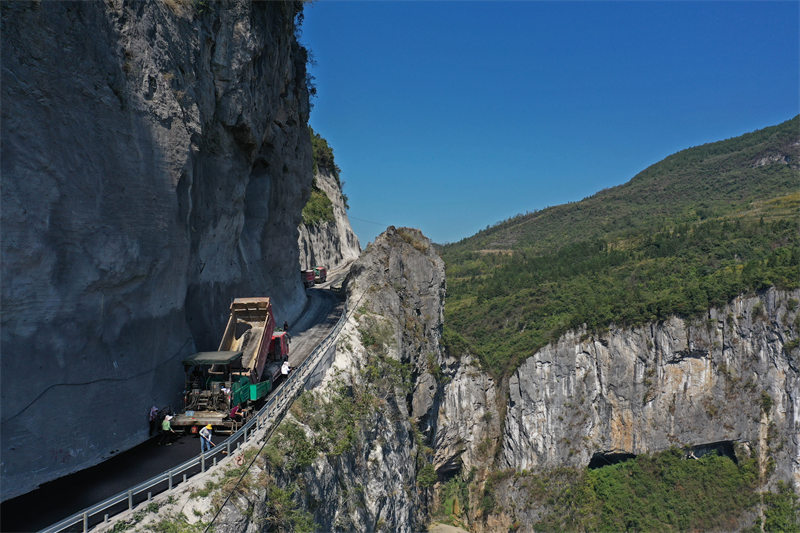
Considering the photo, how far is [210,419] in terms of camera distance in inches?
614

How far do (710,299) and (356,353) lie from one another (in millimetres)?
49986

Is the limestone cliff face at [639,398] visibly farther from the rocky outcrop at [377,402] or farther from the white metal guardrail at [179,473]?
the white metal guardrail at [179,473]

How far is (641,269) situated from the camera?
75812 millimetres

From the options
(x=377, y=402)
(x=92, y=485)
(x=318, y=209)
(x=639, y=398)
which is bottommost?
(x=639, y=398)

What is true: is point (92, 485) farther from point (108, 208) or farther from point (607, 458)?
point (607, 458)

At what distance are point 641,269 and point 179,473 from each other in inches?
3039

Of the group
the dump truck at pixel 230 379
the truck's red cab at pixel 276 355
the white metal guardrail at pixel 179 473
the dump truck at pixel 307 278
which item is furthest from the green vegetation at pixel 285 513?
the dump truck at pixel 307 278

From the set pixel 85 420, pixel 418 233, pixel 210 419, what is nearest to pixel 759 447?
pixel 418 233

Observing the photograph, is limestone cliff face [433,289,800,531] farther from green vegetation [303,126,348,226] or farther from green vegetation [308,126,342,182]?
green vegetation [308,126,342,182]

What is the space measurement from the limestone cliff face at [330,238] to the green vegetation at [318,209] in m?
0.57

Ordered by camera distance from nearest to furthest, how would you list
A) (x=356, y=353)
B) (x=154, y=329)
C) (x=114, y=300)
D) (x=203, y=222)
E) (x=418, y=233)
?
(x=114, y=300)
(x=154, y=329)
(x=203, y=222)
(x=356, y=353)
(x=418, y=233)

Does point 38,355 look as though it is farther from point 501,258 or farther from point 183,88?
point 501,258

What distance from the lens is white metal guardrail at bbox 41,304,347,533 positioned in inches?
403

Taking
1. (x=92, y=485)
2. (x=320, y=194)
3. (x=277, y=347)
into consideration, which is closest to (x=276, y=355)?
(x=277, y=347)
